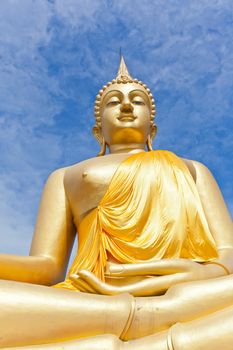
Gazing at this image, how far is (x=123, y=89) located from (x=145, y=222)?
1716 mm

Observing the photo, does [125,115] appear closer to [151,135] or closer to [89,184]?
[151,135]

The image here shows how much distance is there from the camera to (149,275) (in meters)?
3.95

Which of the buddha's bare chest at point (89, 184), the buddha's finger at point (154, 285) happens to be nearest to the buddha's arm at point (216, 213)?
the buddha's finger at point (154, 285)

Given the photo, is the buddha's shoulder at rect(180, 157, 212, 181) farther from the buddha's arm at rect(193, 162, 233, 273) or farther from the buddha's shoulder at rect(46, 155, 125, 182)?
the buddha's shoulder at rect(46, 155, 125, 182)

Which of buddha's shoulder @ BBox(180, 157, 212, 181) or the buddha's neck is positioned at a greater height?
the buddha's neck

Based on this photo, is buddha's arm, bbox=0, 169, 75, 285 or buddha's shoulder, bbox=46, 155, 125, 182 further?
buddha's shoulder, bbox=46, 155, 125, 182

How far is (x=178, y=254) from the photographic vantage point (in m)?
4.30

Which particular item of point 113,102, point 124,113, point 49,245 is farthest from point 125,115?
point 49,245

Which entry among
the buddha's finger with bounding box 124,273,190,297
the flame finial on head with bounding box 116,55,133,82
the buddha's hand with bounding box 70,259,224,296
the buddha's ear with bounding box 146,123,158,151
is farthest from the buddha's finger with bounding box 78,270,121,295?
the flame finial on head with bounding box 116,55,133,82

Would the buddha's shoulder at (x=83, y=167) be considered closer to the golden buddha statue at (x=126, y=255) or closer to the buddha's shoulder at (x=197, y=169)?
the golden buddha statue at (x=126, y=255)

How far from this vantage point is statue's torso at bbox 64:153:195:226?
4766 millimetres

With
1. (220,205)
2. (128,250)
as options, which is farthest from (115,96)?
(128,250)

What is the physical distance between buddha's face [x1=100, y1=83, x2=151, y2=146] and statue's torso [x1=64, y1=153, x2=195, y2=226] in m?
0.47

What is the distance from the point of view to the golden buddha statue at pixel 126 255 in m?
3.31
